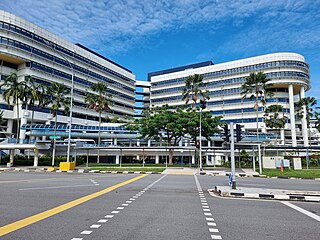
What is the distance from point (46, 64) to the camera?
196ft

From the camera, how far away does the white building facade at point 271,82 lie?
67.3 meters

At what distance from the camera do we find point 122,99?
8544 centimetres

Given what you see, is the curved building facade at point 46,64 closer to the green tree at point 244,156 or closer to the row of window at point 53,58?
the row of window at point 53,58

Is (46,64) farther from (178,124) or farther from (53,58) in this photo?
(178,124)

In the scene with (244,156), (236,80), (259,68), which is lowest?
(244,156)

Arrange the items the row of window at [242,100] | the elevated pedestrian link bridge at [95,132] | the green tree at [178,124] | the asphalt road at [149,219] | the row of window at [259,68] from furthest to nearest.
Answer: the row of window at [242,100] < the row of window at [259,68] < the elevated pedestrian link bridge at [95,132] < the green tree at [178,124] < the asphalt road at [149,219]

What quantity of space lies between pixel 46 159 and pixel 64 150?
414 centimetres

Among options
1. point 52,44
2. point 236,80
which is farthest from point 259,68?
point 52,44

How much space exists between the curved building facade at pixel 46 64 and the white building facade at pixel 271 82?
33.1 m

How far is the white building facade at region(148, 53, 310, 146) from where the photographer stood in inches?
2650

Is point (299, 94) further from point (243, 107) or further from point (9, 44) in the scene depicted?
point (9, 44)

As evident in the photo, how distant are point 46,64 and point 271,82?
5720 cm

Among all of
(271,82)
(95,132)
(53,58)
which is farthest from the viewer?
(271,82)

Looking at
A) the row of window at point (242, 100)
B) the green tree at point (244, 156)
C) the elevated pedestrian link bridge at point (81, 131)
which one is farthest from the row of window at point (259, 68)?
the green tree at point (244, 156)
